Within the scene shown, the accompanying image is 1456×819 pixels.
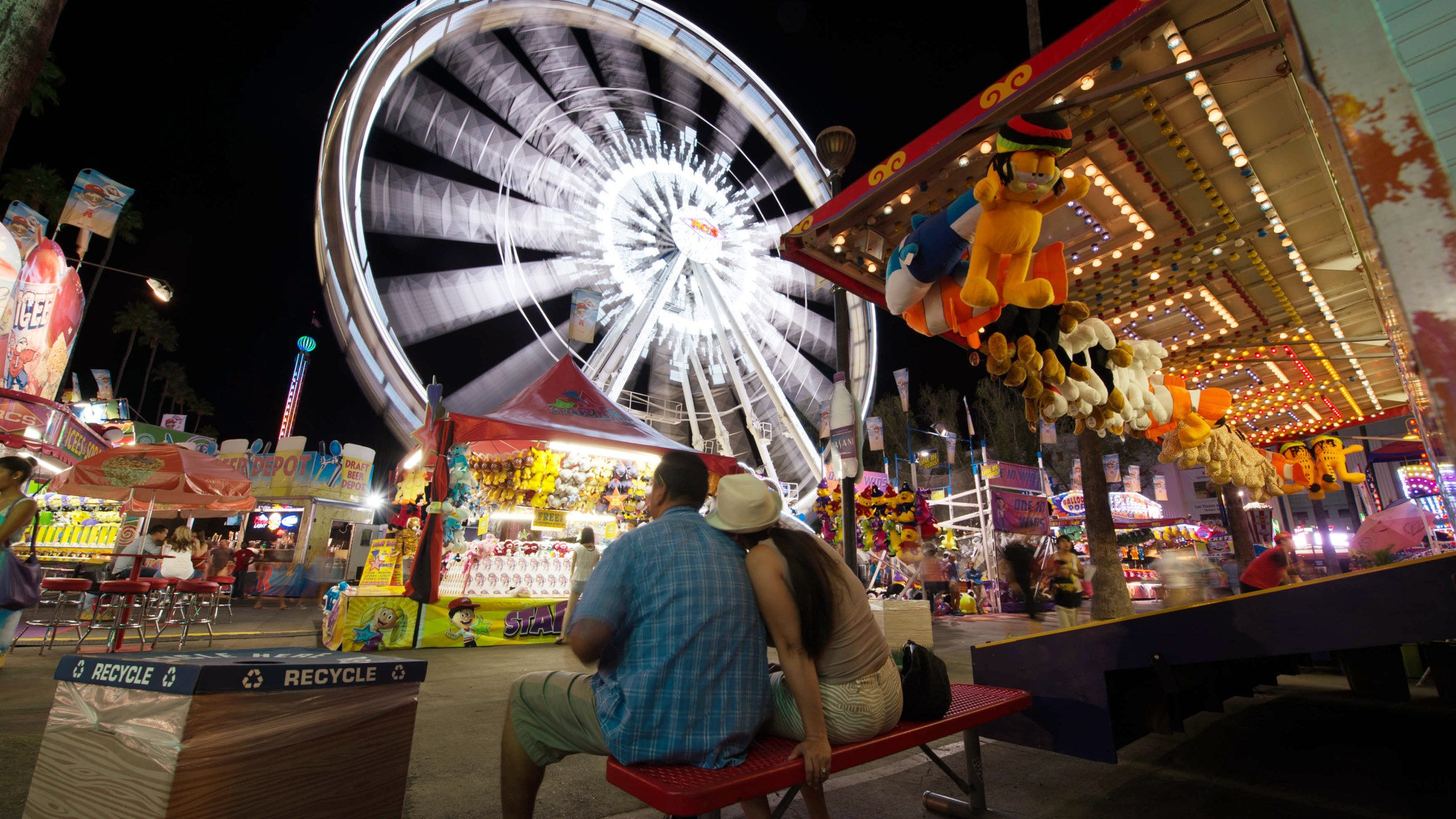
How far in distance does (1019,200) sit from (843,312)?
4019 mm

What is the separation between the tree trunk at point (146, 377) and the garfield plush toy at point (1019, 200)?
36.9 metres

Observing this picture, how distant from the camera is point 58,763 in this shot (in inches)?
49.0

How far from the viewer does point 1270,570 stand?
4.92 metres

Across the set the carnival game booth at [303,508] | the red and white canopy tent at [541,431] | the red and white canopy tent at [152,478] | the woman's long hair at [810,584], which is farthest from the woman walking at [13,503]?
the carnival game booth at [303,508]

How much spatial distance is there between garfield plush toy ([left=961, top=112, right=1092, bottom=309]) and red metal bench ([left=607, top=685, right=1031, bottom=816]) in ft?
5.57

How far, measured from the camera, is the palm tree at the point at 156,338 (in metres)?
27.0

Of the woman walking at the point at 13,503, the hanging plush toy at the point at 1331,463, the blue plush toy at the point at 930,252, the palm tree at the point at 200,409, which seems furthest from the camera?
the palm tree at the point at 200,409

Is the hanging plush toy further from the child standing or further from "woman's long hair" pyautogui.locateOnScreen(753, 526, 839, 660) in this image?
"woman's long hair" pyautogui.locateOnScreen(753, 526, 839, 660)

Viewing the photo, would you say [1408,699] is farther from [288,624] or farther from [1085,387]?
[288,624]

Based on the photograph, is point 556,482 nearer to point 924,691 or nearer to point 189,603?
point 189,603

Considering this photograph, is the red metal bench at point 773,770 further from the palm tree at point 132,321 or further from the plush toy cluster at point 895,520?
the palm tree at point 132,321

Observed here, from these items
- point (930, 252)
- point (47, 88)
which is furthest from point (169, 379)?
point (930, 252)

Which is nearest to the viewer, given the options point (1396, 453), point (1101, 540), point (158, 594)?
point (1101, 540)

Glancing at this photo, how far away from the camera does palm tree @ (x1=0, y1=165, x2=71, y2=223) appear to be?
1201 cm
